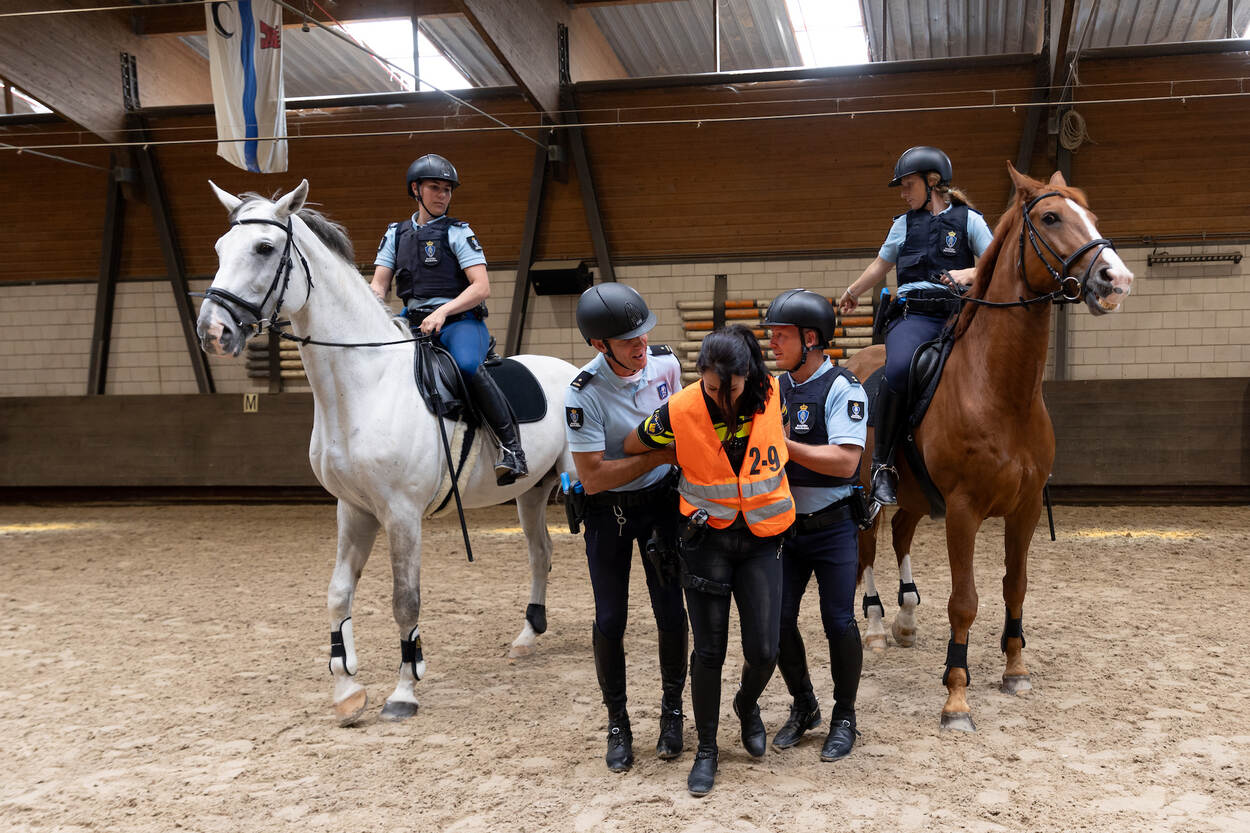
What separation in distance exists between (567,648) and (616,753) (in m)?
1.65

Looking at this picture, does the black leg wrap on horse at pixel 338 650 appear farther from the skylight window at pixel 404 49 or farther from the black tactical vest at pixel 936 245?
the skylight window at pixel 404 49

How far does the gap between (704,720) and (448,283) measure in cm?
243

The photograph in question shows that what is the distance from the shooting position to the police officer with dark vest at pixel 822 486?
279cm

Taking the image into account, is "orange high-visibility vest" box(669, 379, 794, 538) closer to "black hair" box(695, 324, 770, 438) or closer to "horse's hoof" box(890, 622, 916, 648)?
"black hair" box(695, 324, 770, 438)

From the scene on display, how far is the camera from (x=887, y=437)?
3967 millimetres

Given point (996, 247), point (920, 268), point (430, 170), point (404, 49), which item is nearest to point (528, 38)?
point (404, 49)

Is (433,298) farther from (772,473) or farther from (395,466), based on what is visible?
(772,473)

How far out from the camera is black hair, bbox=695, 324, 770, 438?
2.55 m

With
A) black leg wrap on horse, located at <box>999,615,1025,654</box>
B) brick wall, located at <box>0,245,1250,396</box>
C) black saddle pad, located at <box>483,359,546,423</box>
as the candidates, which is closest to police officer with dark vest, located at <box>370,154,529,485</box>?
black saddle pad, located at <box>483,359,546,423</box>

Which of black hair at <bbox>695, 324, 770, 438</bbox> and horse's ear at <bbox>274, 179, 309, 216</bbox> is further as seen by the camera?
→ horse's ear at <bbox>274, 179, 309, 216</bbox>

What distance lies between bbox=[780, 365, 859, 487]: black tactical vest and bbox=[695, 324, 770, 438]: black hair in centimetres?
34

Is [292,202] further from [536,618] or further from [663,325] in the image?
[663,325]

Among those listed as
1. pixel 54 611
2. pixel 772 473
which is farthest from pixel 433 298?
pixel 54 611

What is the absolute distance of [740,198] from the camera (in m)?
9.67
